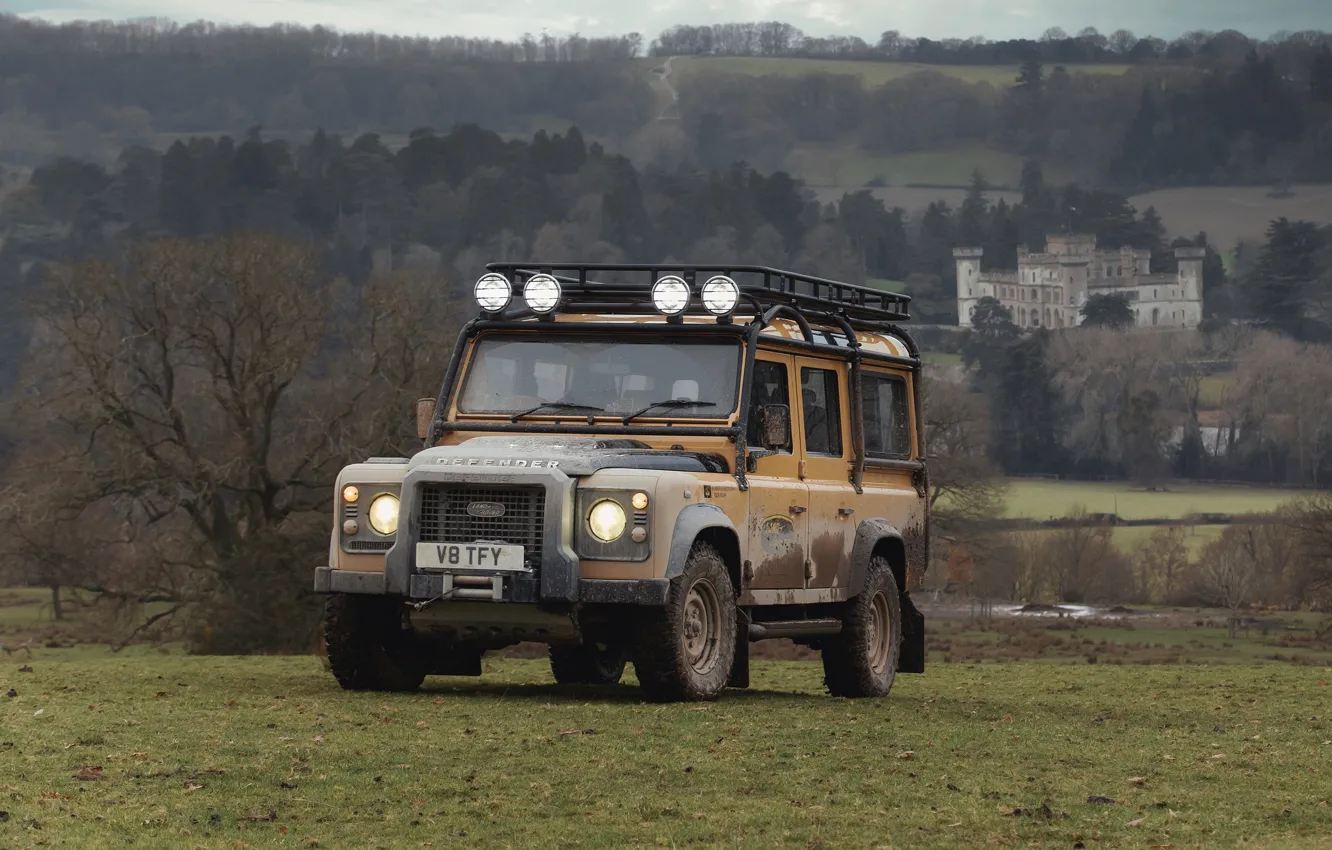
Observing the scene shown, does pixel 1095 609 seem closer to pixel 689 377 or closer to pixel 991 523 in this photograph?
pixel 991 523

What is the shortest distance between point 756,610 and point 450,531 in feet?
9.28

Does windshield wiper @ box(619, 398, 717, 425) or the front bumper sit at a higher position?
windshield wiper @ box(619, 398, 717, 425)

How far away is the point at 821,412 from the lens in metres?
16.7

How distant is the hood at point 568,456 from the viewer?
13781mm

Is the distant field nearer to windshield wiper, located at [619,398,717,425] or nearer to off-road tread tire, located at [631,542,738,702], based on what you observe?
windshield wiper, located at [619,398,717,425]

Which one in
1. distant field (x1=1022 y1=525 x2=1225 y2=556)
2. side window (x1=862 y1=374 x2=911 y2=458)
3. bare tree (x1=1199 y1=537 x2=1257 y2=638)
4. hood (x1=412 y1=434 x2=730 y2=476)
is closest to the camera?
hood (x1=412 y1=434 x2=730 y2=476)

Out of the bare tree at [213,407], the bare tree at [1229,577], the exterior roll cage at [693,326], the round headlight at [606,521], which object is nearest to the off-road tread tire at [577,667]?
the exterior roll cage at [693,326]

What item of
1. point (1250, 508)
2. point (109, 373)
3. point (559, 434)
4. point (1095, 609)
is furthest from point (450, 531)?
point (1250, 508)

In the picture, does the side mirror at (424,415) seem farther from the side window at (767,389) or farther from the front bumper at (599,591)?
the side window at (767,389)

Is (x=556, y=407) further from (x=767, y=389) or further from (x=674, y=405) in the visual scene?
(x=767, y=389)

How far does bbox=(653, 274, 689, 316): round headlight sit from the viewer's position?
15.4 meters

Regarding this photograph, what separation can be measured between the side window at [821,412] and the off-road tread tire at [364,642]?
345 centimetres

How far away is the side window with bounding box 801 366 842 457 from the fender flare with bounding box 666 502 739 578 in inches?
87.7

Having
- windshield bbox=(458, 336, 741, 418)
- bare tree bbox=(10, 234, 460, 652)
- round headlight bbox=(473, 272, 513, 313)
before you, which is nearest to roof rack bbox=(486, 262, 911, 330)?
round headlight bbox=(473, 272, 513, 313)
